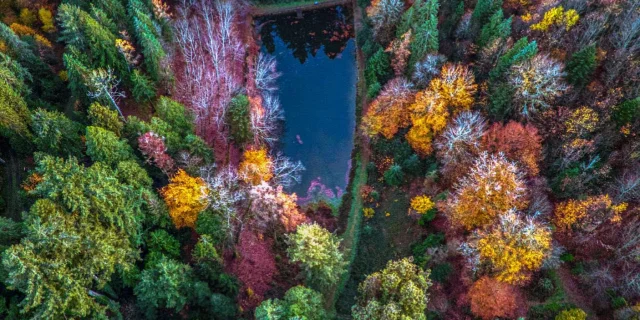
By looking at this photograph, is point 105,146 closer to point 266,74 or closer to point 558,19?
point 266,74

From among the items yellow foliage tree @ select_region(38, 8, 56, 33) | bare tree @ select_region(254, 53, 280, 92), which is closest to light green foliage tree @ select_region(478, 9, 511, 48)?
bare tree @ select_region(254, 53, 280, 92)

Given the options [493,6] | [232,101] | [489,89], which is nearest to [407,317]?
[489,89]

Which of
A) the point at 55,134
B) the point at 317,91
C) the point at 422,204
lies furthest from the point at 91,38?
the point at 422,204

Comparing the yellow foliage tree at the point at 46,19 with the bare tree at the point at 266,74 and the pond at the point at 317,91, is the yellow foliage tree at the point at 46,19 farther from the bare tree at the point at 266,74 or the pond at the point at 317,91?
the pond at the point at 317,91

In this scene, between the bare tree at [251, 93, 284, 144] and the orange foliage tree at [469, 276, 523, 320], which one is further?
the bare tree at [251, 93, 284, 144]

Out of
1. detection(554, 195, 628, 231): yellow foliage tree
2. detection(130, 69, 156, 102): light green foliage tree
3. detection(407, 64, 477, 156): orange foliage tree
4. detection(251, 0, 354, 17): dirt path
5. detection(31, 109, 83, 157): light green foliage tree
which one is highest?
detection(251, 0, 354, 17): dirt path

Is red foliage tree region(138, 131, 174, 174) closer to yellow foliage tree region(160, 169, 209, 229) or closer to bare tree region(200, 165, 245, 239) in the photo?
yellow foliage tree region(160, 169, 209, 229)

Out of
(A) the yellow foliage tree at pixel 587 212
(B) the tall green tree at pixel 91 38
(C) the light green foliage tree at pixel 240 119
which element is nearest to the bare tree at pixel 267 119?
(C) the light green foliage tree at pixel 240 119

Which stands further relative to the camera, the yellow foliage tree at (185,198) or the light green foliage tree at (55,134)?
the light green foliage tree at (55,134)
